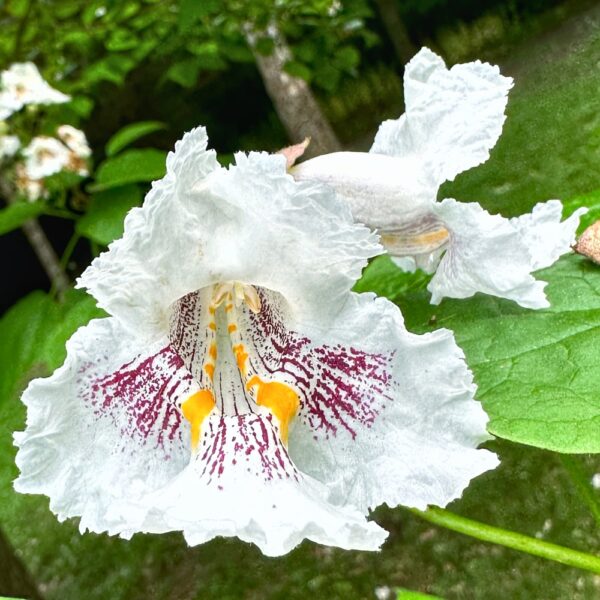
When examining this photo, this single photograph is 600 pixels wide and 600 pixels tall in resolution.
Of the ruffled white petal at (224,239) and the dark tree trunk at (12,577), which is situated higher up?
the ruffled white petal at (224,239)

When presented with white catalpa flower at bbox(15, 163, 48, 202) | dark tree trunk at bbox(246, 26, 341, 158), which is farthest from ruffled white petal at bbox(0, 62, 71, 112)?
dark tree trunk at bbox(246, 26, 341, 158)

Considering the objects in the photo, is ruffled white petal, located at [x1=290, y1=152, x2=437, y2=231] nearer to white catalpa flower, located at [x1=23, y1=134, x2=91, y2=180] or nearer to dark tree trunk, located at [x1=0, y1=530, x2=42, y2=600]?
dark tree trunk, located at [x1=0, y1=530, x2=42, y2=600]

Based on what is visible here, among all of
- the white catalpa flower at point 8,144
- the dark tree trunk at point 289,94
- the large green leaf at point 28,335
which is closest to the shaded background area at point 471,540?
the large green leaf at point 28,335

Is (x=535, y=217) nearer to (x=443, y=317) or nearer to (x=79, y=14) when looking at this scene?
(x=443, y=317)

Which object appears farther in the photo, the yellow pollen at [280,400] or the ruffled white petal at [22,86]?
the ruffled white petal at [22,86]

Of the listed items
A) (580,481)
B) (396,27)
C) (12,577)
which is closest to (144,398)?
(580,481)

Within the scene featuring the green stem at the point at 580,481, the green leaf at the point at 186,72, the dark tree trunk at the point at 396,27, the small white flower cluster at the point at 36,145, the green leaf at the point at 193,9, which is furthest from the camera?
the dark tree trunk at the point at 396,27

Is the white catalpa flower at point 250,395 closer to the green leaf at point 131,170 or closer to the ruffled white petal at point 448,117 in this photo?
the ruffled white petal at point 448,117
